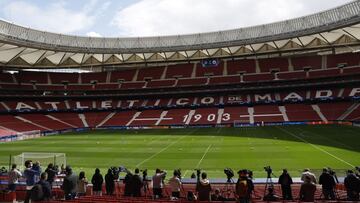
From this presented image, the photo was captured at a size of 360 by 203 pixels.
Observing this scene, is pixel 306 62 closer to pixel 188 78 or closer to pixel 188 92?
pixel 188 78

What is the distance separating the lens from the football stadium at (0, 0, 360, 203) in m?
38.4

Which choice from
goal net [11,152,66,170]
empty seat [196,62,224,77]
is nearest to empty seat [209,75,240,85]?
empty seat [196,62,224,77]

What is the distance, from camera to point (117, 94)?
241 feet

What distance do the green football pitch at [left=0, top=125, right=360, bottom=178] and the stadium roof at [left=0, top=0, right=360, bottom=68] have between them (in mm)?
17924

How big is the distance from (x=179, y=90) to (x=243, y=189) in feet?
202

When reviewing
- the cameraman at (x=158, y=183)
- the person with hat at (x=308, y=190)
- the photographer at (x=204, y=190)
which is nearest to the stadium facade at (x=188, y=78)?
the cameraman at (x=158, y=183)

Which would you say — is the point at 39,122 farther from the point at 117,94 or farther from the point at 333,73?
the point at 333,73

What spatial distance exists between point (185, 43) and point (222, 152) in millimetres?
39368

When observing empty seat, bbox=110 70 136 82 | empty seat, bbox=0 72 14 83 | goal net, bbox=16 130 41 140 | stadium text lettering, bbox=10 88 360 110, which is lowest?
goal net, bbox=16 130 41 140

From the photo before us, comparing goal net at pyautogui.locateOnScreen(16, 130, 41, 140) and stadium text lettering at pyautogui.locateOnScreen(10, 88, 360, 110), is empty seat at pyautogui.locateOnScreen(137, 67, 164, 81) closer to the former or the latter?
stadium text lettering at pyautogui.locateOnScreen(10, 88, 360, 110)

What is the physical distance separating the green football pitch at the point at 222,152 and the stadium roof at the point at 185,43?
1792 cm

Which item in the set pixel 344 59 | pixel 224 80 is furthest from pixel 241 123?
pixel 344 59

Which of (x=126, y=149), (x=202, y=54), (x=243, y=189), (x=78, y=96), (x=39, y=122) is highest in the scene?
(x=202, y=54)

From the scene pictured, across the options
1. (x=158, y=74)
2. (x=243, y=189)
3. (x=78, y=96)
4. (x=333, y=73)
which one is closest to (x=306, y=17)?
(x=333, y=73)
